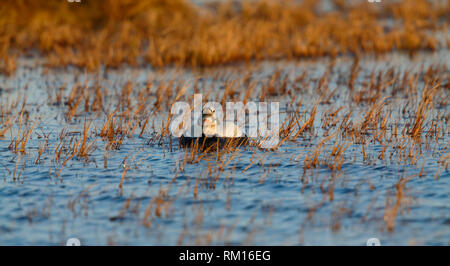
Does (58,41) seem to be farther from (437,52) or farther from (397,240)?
(397,240)

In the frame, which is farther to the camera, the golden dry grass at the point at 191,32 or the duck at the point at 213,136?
the golden dry grass at the point at 191,32

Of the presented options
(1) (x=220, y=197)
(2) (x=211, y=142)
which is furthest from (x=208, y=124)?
(1) (x=220, y=197)

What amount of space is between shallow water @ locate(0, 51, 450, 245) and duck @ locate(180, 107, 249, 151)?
0.33m

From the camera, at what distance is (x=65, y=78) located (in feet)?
52.4

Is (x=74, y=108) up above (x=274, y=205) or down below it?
above

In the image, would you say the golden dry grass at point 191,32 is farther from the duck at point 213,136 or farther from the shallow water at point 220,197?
the shallow water at point 220,197

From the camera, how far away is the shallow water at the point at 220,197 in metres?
6.28

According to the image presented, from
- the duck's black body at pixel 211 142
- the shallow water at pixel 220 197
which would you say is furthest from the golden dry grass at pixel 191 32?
the shallow water at pixel 220 197

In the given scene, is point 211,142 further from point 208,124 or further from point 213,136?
point 208,124

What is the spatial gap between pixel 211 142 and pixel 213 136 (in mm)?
166

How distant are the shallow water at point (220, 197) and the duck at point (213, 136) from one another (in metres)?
0.33
